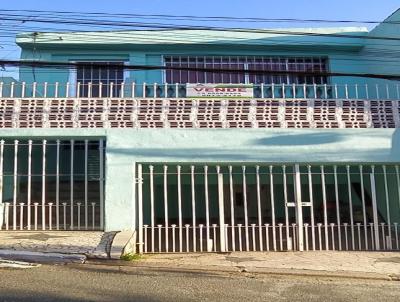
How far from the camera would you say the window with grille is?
13766 millimetres

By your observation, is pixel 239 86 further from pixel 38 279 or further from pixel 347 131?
pixel 38 279

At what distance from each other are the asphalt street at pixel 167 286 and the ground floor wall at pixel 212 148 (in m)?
2.57

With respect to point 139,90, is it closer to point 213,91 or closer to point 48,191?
point 213,91

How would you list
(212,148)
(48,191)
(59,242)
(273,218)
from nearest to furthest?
(59,242) → (273,218) → (212,148) → (48,191)

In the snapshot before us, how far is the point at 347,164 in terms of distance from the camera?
10055 mm

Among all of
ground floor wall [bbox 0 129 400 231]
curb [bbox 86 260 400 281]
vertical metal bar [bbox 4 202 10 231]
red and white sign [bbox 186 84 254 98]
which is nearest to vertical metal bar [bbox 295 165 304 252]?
ground floor wall [bbox 0 129 400 231]

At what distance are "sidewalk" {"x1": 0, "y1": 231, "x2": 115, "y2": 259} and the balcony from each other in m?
2.17

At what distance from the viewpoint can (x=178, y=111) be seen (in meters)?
10.0

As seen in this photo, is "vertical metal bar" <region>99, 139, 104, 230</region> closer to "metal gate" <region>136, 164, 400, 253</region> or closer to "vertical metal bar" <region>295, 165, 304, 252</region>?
"metal gate" <region>136, 164, 400, 253</region>

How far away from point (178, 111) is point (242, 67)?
183 inches

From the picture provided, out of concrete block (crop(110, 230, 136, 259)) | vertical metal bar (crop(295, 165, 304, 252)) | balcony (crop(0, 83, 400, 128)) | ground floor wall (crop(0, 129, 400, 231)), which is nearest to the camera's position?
concrete block (crop(110, 230, 136, 259))

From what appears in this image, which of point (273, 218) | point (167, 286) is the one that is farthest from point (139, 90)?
point (167, 286)

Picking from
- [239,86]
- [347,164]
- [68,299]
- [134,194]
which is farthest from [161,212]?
[68,299]

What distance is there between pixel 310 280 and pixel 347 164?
3835 mm
